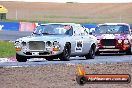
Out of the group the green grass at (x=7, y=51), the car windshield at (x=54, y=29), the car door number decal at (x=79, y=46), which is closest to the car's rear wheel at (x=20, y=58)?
the car windshield at (x=54, y=29)

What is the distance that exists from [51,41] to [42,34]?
1.13 meters

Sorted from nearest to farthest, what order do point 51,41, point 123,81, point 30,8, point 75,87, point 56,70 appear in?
point 123,81
point 75,87
point 56,70
point 51,41
point 30,8

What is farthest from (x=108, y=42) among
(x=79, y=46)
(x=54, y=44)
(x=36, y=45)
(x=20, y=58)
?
(x=36, y=45)

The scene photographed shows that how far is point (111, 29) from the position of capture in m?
24.4

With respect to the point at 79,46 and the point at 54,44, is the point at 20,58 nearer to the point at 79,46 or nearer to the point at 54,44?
the point at 54,44

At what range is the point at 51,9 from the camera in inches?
4031

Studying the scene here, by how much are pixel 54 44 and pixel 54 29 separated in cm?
152

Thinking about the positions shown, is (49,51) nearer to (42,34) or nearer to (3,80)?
(42,34)

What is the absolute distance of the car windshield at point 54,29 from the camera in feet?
63.4

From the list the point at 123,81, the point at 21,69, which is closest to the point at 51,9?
the point at 21,69

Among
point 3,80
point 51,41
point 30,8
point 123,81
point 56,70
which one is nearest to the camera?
point 123,81

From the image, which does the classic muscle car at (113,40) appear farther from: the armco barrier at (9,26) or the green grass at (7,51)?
the armco barrier at (9,26)

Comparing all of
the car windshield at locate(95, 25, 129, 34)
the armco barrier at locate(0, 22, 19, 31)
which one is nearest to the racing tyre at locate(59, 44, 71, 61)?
the car windshield at locate(95, 25, 129, 34)

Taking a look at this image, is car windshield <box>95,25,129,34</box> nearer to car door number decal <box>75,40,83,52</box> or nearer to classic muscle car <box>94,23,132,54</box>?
classic muscle car <box>94,23,132,54</box>
